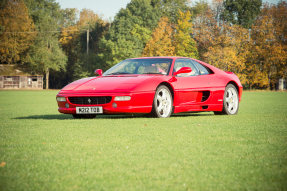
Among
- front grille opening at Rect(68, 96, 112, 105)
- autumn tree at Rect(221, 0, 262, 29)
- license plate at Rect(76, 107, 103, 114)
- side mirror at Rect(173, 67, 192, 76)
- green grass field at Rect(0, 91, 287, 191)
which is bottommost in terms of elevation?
green grass field at Rect(0, 91, 287, 191)

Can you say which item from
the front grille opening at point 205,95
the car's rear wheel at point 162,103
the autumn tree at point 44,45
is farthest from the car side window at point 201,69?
the autumn tree at point 44,45

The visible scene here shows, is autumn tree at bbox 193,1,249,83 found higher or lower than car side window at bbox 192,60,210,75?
higher

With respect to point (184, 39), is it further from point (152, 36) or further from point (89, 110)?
point (89, 110)

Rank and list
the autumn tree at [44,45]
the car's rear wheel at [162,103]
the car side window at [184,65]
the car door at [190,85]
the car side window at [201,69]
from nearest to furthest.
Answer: the car's rear wheel at [162,103]
the car door at [190,85]
the car side window at [184,65]
the car side window at [201,69]
the autumn tree at [44,45]

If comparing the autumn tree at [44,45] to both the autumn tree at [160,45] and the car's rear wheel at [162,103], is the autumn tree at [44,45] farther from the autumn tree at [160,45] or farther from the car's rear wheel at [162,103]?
the car's rear wheel at [162,103]

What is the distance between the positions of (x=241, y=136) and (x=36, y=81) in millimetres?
68712

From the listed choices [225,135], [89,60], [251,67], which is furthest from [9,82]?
[225,135]

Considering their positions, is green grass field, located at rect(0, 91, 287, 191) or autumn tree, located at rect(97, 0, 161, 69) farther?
autumn tree, located at rect(97, 0, 161, 69)

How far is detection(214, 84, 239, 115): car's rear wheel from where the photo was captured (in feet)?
31.7

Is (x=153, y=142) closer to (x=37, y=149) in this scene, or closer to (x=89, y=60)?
(x=37, y=149)

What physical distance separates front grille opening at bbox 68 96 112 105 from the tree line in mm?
47064

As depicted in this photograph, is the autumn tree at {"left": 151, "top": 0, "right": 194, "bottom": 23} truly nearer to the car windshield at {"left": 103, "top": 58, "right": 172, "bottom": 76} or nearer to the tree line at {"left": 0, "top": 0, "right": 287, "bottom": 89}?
the tree line at {"left": 0, "top": 0, "right": 287, "bottom": 89}

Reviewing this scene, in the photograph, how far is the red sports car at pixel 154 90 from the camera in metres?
7.84

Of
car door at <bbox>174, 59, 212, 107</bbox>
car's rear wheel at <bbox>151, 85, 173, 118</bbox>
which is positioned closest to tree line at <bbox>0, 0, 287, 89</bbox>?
car door at <bbox>174, 59, 212, 107</bbox>
